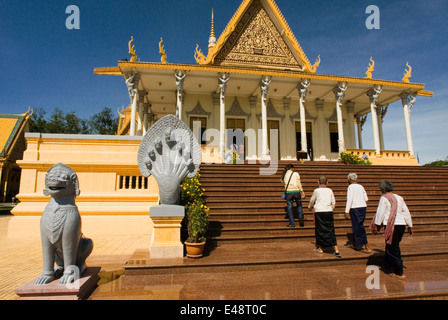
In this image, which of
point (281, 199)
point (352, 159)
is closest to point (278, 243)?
point (281, 199)

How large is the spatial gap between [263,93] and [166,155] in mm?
9884

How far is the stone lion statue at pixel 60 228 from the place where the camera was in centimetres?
261

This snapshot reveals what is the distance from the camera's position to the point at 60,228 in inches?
103

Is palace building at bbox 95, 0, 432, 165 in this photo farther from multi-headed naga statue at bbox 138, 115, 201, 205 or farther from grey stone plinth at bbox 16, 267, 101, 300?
grey stone plinth at bbox 16, 267, 101, 300

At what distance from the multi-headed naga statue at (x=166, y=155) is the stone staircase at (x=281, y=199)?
167 centimetres

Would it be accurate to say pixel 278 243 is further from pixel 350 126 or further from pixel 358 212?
pixel 350 126

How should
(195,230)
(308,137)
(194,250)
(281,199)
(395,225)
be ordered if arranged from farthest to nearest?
(308,137) < (281,199) < (195,230) < (194,250) < (395,225)

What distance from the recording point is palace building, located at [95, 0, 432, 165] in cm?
1263

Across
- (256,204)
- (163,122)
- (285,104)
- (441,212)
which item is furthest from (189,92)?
(441,212)

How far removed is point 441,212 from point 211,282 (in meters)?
7.28

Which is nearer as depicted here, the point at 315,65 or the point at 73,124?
the point at 315,65
